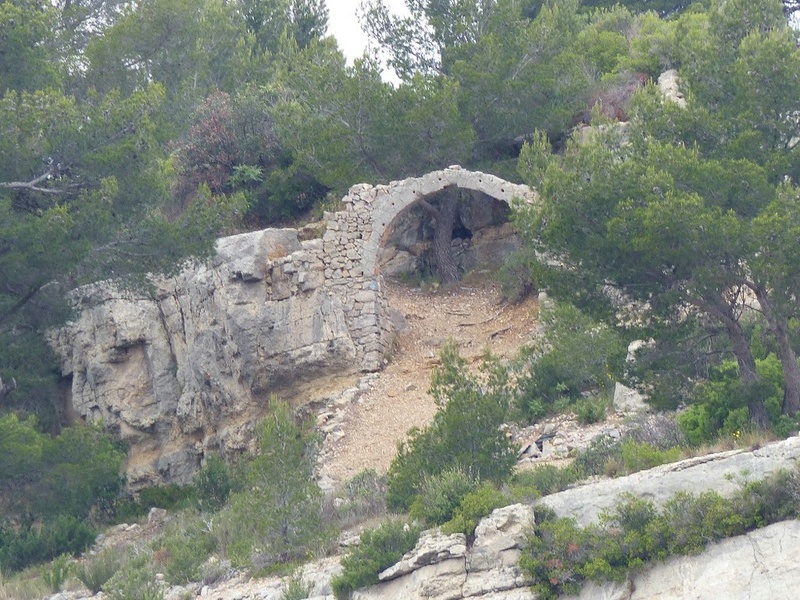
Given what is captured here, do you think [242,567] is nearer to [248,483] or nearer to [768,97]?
[248,483]

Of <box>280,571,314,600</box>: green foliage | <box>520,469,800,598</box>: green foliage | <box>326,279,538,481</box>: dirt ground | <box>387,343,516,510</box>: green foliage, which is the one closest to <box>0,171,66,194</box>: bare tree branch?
<box>326,279,538,481</box>: dirt ground

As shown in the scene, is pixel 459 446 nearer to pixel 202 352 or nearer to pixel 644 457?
pixel 644 457

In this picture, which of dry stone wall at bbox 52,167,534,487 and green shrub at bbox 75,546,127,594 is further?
dry stone wall at bbox 52,167,534,487

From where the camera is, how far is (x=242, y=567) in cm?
1698

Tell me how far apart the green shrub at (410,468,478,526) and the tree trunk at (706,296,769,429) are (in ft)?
11.1

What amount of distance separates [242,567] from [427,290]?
10.7 meters

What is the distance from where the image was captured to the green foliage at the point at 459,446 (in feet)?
57.0

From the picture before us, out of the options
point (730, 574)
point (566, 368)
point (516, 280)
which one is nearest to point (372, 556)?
point (730, 574)

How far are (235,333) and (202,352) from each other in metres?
0.72

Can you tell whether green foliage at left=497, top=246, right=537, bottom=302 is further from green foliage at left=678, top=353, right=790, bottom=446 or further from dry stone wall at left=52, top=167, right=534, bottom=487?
green foliage at left=678, top=353, right=790, bottom=446

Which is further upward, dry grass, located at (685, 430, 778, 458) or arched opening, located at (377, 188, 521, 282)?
arched opening, located at (377, 188, 521, 282)

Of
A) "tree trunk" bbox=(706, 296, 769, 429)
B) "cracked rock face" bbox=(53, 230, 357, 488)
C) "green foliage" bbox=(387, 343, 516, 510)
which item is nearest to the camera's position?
"tree trunk" bbox=(706, 296, 769, 429)

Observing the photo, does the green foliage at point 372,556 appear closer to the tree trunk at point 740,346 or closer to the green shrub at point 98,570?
the green shrub at point 98,570

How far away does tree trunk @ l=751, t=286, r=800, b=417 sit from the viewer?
16.8 meters
